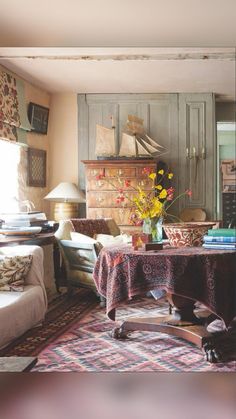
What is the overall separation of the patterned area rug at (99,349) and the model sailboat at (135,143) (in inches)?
115

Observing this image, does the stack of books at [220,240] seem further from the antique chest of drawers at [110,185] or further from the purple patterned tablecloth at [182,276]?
the antique chest of drawers at [110,185]

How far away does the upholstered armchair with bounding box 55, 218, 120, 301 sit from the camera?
4.66 metres

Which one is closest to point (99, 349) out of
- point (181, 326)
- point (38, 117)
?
point (181, 326)

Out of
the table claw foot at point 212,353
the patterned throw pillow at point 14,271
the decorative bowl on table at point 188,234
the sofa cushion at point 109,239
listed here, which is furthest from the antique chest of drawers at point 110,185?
the table claw foot at point 212,353

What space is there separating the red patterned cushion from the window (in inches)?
44.0

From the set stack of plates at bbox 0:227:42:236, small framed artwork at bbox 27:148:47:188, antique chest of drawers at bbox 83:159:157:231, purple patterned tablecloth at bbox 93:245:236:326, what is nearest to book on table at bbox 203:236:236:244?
purple patterned tablecloth at bbox 93:245:236:326

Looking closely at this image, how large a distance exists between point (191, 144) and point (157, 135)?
0.54m

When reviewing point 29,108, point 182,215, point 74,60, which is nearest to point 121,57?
point 74,60

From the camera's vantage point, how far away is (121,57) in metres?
5.38

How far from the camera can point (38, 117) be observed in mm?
6684

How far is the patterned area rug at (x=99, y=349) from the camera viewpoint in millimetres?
2883

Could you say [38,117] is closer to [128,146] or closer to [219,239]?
[128,146]
